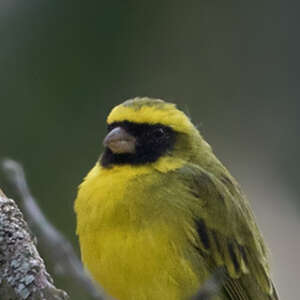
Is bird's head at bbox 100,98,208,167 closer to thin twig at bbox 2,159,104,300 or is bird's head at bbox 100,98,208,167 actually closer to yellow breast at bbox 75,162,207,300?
yellow breast at bbox 75,162,207,300

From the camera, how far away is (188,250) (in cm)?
512

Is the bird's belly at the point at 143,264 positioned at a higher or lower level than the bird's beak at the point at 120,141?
lower

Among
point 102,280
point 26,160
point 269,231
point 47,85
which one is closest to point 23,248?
point 102,280

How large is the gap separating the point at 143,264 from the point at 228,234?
2.70 feet

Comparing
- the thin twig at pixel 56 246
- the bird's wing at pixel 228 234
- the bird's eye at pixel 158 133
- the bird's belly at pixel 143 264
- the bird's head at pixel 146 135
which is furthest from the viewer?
the bird's eye at pixel 158 133

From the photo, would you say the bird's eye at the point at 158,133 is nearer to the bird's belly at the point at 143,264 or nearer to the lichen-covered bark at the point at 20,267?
the bird's belly at the point at 143,264

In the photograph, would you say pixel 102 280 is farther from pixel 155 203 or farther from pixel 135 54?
pixel 135 54

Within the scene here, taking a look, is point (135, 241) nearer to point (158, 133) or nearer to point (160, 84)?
point (158, 133)

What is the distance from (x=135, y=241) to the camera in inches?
193

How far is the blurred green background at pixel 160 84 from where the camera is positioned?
772cm

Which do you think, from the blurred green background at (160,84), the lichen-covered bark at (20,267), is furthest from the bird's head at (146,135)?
the blurred green background at (160,84)

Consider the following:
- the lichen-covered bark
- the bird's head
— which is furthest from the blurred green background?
the lichen-covered bark

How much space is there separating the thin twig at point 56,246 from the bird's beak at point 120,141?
1.18 m

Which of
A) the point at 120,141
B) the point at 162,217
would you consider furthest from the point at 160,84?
the point at 162,217
